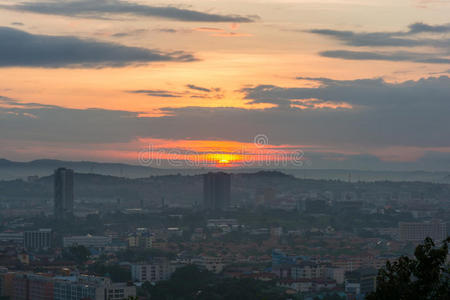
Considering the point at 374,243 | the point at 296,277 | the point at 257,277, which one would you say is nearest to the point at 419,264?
the point at 257,277

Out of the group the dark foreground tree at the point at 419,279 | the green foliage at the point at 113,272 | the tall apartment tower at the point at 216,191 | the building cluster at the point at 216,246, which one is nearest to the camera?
the dark foreground tree at the point at 419,279

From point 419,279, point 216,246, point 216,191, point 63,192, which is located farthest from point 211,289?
point 216,191

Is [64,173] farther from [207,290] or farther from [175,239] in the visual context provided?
[207,290]

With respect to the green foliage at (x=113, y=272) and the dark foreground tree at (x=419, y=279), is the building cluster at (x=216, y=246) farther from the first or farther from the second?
the dark foreground tree at (x=419, y=279)

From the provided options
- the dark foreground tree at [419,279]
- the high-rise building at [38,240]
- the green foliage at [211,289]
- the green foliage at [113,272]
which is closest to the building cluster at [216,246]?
the high-rise building at [38,240]

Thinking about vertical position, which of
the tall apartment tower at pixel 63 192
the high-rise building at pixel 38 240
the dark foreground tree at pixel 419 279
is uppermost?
the tall apartment tower at pixel 63 192
